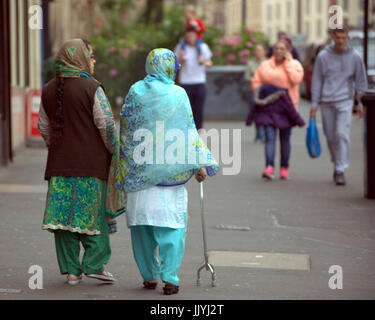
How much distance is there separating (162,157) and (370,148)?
5.21m

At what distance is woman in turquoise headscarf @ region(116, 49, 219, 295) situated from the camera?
622 centimetres

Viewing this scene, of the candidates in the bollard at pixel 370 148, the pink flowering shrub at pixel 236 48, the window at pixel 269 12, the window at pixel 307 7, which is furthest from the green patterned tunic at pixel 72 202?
the window at pixel 269 12

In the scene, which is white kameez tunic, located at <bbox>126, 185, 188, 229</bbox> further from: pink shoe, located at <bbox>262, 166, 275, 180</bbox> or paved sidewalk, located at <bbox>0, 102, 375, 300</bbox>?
pink shoe, located at <bbox>262, 166, 275, 180</bbox>

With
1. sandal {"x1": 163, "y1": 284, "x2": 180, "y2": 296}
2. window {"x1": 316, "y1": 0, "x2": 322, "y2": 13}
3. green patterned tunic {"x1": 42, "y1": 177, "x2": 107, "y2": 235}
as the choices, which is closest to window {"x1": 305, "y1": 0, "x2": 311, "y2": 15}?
window {"x1": 316, "y1": 0, "x2": 322, "y2": 13}

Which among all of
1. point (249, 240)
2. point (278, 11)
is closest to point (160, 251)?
point (249, 240)

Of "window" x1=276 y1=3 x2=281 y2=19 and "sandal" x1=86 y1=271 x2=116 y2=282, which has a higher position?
"window" x1=276 y1=3 x2=281 y2=19

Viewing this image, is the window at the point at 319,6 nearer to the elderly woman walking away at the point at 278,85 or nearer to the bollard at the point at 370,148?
the elderly woman walking away at the point at 278,85

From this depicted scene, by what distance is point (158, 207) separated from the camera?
6.22 m

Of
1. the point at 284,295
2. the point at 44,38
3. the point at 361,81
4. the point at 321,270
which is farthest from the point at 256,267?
the point at 44,38

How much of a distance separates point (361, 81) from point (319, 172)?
1811 millimetres

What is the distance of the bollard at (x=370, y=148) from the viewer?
35.9ft

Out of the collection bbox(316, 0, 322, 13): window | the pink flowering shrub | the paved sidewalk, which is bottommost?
the paved sidewalk

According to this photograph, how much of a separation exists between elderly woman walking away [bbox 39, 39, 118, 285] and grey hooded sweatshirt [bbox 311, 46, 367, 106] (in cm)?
601

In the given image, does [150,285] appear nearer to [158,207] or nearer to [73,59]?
[158,207]
